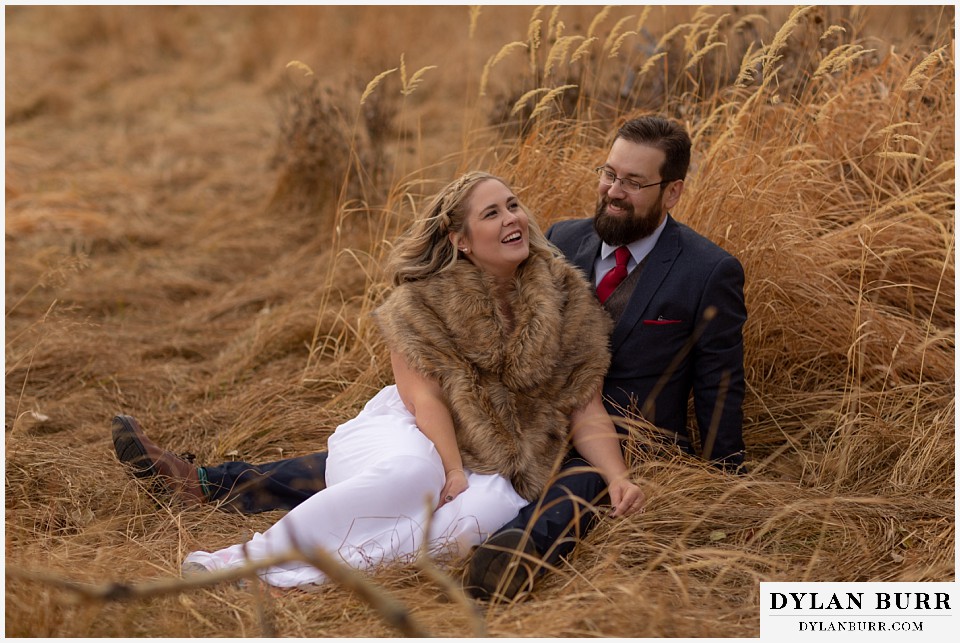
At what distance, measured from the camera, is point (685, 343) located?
3.34m

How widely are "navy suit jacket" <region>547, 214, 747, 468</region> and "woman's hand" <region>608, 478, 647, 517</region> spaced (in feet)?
1.07

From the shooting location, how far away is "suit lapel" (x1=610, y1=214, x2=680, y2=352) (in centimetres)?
332

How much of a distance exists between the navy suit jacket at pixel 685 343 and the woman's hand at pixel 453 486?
62 centimetres

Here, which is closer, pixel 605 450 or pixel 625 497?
pixel 625 497

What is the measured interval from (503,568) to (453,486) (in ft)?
1.35

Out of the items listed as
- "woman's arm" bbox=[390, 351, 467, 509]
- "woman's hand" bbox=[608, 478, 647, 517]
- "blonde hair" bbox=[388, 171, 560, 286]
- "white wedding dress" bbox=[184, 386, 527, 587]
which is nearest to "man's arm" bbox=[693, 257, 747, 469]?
"woman's hand" bbox=[608, 478, 647, 517]

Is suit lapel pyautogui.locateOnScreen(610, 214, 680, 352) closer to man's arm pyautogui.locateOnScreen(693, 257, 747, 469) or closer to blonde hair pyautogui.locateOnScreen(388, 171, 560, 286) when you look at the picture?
man's arm pyautogui.locateOnScreen(693, 257, 747, 469)

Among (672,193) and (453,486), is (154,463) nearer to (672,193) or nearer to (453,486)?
(453,486)

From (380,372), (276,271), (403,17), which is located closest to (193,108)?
(403,17)

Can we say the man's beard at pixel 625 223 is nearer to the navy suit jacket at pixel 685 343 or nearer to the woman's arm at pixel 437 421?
the navy suit jacket at pixel 685 343

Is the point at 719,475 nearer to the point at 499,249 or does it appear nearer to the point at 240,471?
the point at 499,249

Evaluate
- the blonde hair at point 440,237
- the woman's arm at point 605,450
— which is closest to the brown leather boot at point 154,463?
the blonde hair at point 440,237

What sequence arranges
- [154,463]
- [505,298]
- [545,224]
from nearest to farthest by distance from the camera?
[505,298] → [154,463] → [545,224]

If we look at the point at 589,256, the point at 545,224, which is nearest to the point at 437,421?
the point at 589,256
